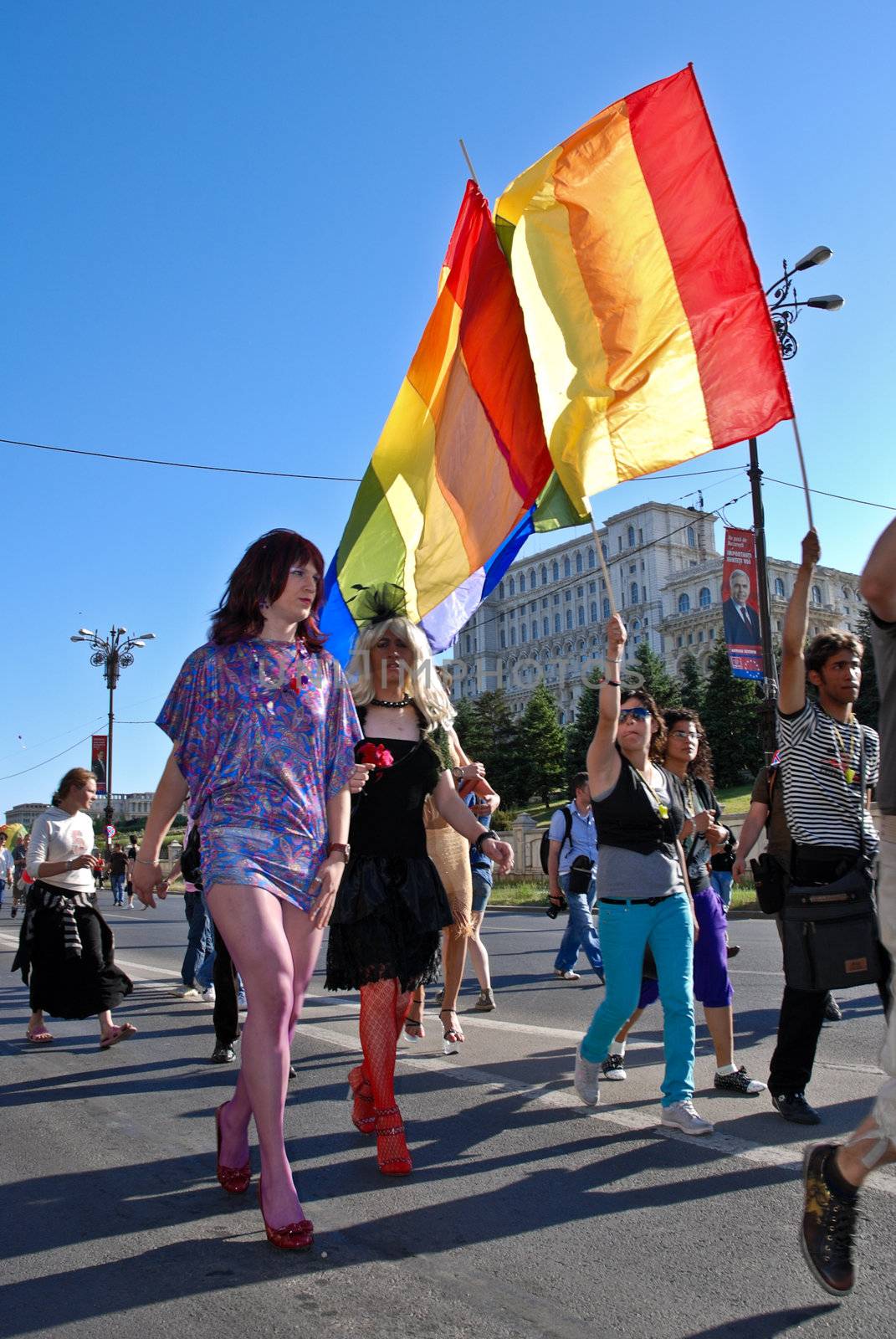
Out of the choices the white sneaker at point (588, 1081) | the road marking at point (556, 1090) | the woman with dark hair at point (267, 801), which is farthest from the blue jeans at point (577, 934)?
the woman with dark hair at point (267, 801)

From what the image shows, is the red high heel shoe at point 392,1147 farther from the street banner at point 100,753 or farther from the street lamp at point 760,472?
the street banner at point 100,753

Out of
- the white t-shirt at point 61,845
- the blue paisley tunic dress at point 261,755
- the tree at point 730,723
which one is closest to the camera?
the blue paisley tunic dress at point 261,755

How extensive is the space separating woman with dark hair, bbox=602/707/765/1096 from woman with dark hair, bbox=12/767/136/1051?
11.7 ft

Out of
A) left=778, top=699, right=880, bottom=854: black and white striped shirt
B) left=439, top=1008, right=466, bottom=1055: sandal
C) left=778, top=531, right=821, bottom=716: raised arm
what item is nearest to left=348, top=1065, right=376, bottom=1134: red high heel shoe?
left=439, top=1008, right=466, bottom=1055: sandal

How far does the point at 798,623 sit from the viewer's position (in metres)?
4.17

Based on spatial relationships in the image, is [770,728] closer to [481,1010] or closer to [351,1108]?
[481,1010]

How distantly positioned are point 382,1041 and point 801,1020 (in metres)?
1.77

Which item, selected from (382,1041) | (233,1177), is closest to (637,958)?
(382,1041)

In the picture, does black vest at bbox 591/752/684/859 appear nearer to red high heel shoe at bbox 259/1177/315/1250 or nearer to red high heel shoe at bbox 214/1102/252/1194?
red high heel shoe at bbox 214/1102/252/1194

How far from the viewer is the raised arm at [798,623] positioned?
13.5ft

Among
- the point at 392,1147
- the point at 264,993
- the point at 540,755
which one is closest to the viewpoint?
the point at 264,993

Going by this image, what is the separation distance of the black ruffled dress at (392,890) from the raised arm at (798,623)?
1436mm

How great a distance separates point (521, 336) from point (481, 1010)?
467cm

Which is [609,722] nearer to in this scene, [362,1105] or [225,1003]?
[362,1105]
